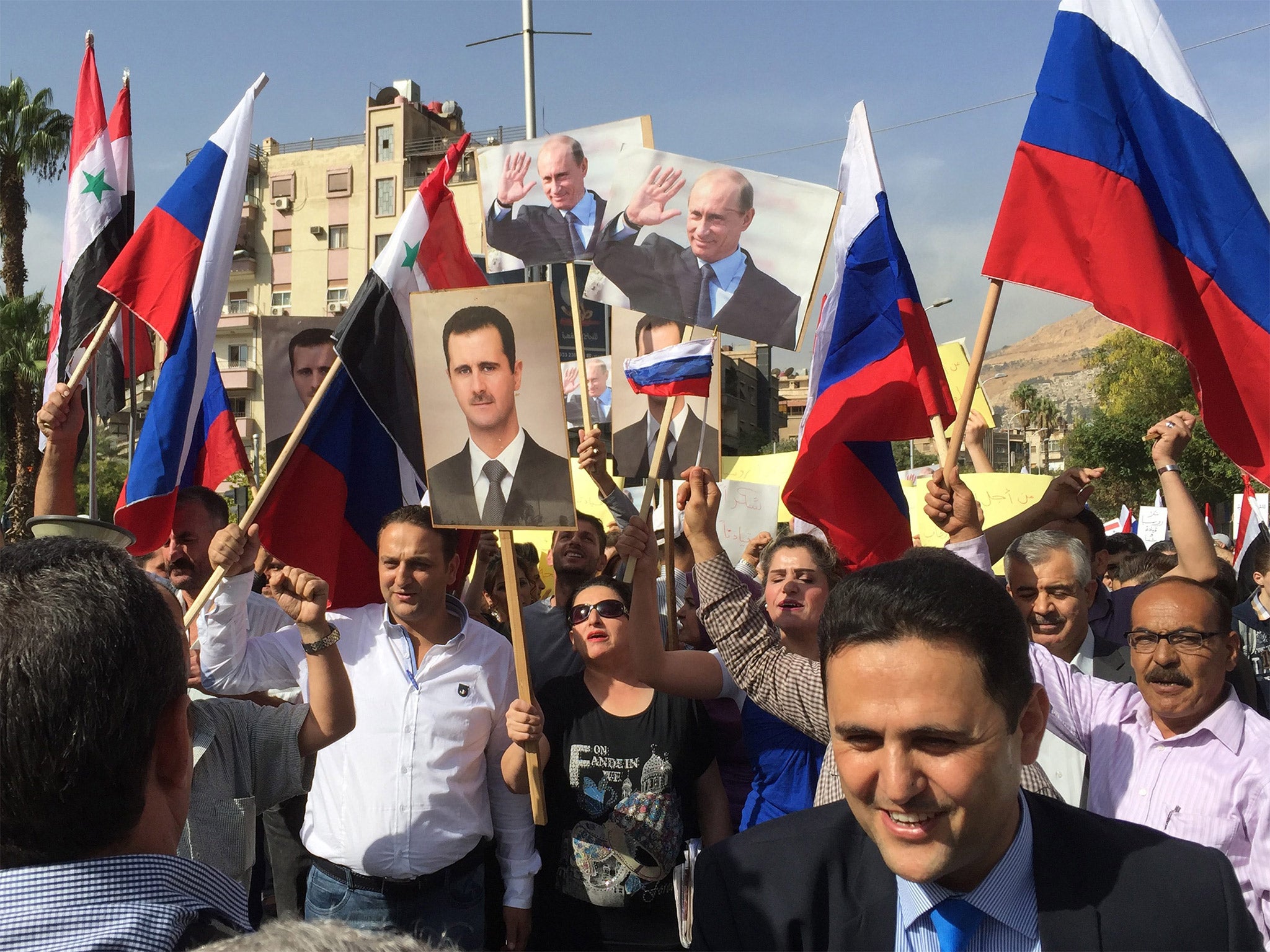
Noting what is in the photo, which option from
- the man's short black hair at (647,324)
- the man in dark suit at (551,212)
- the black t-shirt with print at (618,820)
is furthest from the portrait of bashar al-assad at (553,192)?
the black t-shirt with print at (618,820)

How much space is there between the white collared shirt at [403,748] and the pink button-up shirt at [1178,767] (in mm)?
1830

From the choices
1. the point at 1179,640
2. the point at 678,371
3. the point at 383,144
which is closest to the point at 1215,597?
the point at 1179,640

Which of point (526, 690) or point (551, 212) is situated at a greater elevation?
point (551, 212)

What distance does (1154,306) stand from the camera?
4219mm

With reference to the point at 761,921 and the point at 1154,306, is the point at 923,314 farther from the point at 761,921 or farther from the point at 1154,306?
the point at 761,921

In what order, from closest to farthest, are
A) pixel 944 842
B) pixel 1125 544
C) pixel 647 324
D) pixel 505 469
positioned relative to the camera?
pixel 944 842 → pixel 505 469 → pixel 647 324 → pixel 1125 544

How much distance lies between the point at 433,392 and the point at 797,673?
5.46 feet

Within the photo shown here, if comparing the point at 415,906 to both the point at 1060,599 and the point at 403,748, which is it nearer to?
the point at 403,748

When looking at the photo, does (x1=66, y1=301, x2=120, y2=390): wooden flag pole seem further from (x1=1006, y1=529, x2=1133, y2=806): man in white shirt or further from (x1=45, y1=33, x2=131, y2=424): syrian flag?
(x1=1006, y1=529, x2=1133, y2=806): man in white shirt

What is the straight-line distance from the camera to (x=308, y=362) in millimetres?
5289

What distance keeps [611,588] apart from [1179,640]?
1.90m

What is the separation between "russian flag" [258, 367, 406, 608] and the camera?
16.1 feet

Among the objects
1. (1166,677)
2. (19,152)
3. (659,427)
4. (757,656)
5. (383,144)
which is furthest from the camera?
(383,144)

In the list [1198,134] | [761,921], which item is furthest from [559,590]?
[761,921]
